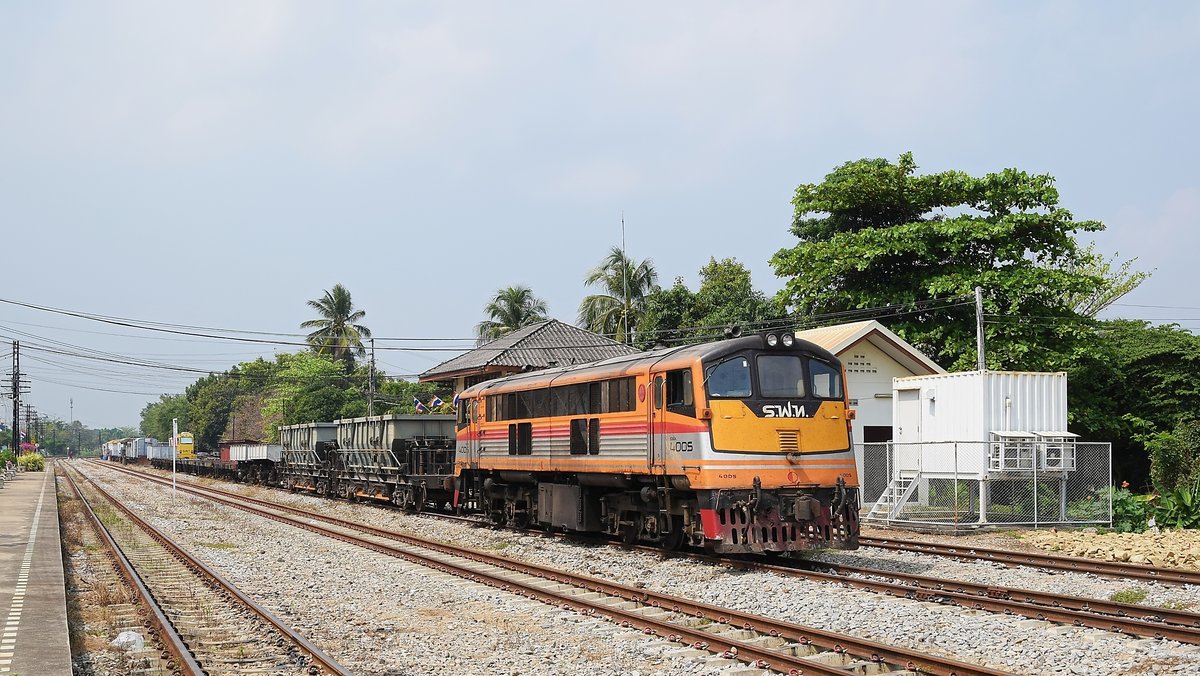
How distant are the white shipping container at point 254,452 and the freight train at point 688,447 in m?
27.2

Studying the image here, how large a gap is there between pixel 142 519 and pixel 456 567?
1454 cm

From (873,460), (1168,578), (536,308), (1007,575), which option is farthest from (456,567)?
(536,308)

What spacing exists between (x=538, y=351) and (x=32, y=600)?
29210 millimetres

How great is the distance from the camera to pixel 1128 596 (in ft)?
39.4

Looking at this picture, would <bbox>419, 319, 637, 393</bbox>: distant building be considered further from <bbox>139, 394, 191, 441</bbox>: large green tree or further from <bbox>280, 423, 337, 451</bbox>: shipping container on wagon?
<bbox>139, 394, 191, 441</bbox>: large green tree

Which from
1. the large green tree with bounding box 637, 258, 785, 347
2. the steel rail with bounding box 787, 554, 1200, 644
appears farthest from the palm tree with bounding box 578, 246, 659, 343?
the steel rail with bounding box 787, 554, 1200, 644

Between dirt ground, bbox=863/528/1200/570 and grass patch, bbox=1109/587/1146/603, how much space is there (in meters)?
3.53

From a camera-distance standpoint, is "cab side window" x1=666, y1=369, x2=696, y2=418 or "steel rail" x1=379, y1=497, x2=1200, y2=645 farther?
"cab side window" x1=666, y1=369, x2=696, y2=418

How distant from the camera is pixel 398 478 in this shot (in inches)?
Result: 1141

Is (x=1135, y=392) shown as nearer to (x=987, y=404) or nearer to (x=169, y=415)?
(x=987, y=404)

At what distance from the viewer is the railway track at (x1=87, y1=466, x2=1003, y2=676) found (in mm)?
8352

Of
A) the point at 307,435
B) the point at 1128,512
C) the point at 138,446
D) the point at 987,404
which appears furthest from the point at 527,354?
the point at 138,446

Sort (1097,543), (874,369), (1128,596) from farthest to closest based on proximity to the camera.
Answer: (874,369), (1097,543), (1128,596)

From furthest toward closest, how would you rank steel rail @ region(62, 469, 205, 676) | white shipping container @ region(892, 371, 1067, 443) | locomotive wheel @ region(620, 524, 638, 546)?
white shipping container @ region(892, 371, 1067, 443)
locomotive wheel @ region(620, 524, 638, 546)
steel rail @ region(62, 469, 205, 676)
